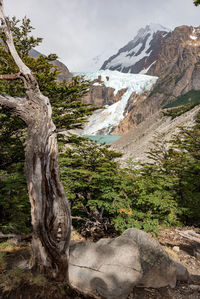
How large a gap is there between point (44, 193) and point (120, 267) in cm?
249

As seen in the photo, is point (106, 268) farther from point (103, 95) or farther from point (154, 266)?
point (103, 95)

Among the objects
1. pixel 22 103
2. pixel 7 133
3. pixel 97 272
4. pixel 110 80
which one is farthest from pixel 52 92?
pixel 110 80

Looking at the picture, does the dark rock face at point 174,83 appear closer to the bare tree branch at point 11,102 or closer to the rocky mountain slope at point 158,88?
the rocky mountain slope at point 158,88

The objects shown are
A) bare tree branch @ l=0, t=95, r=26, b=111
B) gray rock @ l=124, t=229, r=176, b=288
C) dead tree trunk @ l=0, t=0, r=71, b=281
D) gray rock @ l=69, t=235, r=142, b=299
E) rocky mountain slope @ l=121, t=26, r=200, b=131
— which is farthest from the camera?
rocky mountain slope @ l=121, t=26, r=200, b=131

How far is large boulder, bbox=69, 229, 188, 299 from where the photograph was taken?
338 centimetres

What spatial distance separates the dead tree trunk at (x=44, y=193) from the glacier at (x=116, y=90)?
134 meters

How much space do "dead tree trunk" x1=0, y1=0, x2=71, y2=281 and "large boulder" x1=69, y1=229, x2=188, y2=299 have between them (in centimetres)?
92

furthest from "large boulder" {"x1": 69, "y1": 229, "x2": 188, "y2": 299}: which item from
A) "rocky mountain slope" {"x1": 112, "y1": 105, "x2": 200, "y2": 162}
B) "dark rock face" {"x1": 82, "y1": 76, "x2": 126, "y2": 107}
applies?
"dark rock face" {"x1": 82, "y1": 76, "x2": 126, "y2": 107}

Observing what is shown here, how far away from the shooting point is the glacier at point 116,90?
139 meters

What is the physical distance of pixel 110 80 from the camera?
156 meters

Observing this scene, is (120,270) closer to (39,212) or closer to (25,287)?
(25,287)

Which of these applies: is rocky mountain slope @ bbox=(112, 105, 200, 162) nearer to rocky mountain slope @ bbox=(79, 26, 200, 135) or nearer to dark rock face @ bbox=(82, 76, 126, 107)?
rocky mountain slope @ bbox=(79, 26, 200, 135)

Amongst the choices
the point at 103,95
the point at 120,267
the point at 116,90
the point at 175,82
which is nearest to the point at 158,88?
the point at 175,82

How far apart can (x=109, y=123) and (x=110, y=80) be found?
43.4m
